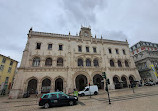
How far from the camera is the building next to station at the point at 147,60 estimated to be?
29.6 meters

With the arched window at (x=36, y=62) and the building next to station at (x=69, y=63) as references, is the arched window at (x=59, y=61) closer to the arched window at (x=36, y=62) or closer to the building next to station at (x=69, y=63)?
the building next to station at (x=69, y=63)

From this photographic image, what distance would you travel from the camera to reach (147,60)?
31.3m

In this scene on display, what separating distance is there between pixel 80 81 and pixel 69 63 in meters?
6.84

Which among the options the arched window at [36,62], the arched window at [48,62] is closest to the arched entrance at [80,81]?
the arched window at [48,62]

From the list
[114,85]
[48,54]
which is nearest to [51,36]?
[48,54]

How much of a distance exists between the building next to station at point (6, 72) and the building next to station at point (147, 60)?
4942 centimetres

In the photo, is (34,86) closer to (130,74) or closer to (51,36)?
(51,36)

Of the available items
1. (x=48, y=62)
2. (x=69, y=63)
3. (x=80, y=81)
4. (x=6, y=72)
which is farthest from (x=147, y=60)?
(x=6, y=72)

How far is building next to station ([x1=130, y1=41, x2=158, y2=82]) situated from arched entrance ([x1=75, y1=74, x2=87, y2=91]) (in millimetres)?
25426

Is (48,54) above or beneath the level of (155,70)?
above

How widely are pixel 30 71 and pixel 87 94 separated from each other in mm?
13762

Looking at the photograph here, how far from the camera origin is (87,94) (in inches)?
640

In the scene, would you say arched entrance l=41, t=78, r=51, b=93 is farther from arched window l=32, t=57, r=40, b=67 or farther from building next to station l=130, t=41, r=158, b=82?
building next to station l=130, t=41, r=158, b=82

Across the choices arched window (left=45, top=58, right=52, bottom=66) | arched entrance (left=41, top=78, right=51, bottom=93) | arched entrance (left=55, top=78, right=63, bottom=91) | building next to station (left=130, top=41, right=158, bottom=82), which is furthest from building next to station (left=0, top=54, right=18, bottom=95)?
building next to station (left=130, top=41, right=158, bottom=82)
